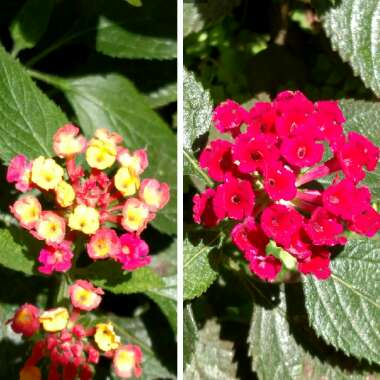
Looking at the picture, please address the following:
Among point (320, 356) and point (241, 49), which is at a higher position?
point (241, 49)

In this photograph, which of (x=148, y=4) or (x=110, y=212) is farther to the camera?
(x=148, y=4)

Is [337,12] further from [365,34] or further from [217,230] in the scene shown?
[217,230]

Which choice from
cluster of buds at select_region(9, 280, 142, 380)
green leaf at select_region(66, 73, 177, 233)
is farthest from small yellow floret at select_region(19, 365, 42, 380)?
green leaf at select_region(66, 73, 177, 233)

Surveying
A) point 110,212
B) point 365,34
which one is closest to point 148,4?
point 365,34

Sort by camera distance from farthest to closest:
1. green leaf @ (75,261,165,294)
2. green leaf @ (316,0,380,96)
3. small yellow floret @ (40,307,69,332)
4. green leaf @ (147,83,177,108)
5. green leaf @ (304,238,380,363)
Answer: green leaf @ (147,83,177,108) < green leaf @ (316,0,380,96) < green leaf @ (304,238,380,363) < green leaf @ (75,261,165,294) < small yellow floret @ (40,307,69,332)

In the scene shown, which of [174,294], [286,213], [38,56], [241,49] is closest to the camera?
[286,213]

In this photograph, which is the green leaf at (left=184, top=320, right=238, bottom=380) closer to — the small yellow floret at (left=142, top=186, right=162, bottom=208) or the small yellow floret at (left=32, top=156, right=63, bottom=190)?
the small yellow floret at (left=142, top=186, right=162, bottom=208)

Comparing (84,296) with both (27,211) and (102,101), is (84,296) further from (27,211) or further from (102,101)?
(102,101)
